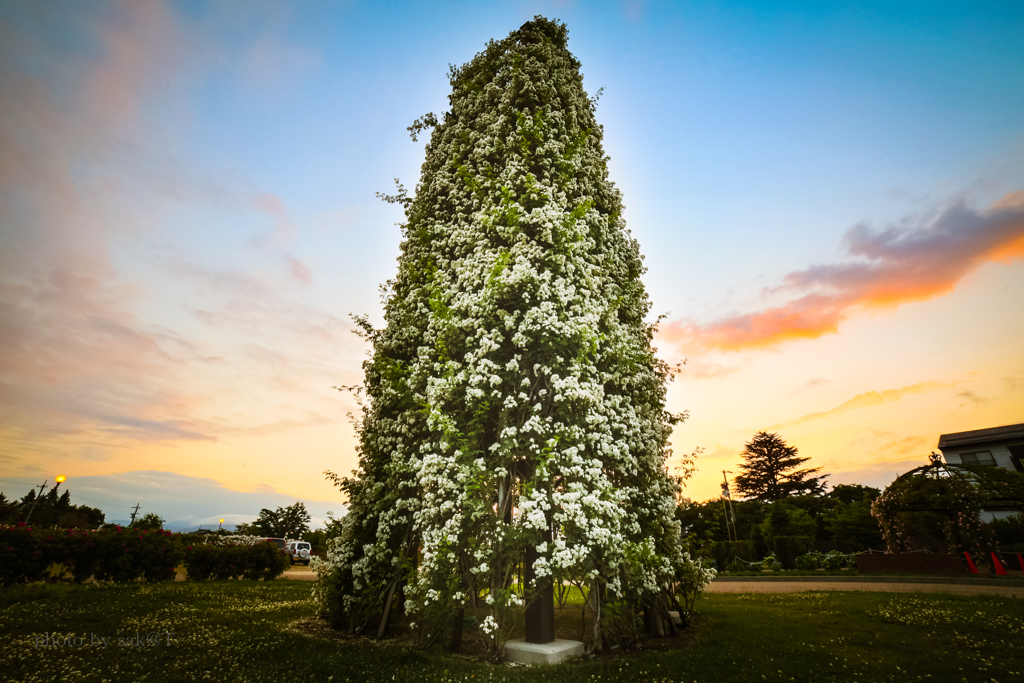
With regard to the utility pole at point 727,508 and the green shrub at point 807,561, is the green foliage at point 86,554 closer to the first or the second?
the green shrub at point 807,561

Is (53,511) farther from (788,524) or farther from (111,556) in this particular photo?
(788,524)

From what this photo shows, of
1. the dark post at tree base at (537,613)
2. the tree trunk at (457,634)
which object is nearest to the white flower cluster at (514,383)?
the dark post at tree base at (537,613)

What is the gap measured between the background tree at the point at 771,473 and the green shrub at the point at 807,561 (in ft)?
124

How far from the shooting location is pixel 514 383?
29.1ft

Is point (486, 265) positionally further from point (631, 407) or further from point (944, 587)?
point (944, 587)

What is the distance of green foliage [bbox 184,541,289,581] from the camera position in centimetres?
1814

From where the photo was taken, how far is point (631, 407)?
383 inches

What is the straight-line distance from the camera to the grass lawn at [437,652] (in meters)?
6.77

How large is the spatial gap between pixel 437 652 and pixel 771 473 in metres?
67.4

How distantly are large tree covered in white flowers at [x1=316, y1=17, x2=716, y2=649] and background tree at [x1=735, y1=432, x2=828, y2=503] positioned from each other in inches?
2421

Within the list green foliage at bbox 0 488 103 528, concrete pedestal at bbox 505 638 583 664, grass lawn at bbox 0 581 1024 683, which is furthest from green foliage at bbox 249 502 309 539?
concrete pedestal at bbox 505 638 583 664

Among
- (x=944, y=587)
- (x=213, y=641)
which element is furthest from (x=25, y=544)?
(x=944, y=587)

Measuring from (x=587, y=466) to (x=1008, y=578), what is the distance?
2239 cm

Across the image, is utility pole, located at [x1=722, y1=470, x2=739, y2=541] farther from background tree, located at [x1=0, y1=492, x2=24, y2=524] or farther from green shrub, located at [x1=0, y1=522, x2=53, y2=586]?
background tree, located at [x1=0, y1=492, x2=24, y2=524]
